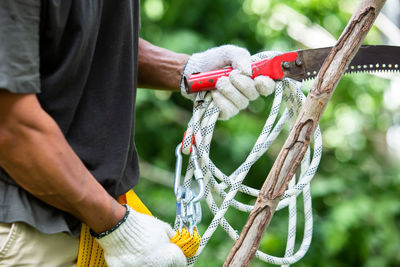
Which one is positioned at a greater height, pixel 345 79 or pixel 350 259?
pixel 345 79

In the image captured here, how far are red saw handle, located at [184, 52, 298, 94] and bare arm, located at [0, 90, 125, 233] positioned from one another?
44cm

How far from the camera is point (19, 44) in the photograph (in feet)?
3.29

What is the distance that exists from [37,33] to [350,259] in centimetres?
293

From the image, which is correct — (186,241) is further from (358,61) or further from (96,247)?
(358,61)

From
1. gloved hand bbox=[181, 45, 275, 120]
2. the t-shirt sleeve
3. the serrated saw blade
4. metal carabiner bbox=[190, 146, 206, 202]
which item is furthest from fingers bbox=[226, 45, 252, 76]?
the t-shirt sleeve

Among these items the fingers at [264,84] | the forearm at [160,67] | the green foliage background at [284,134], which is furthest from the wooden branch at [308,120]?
the green foliage background at [284,134]

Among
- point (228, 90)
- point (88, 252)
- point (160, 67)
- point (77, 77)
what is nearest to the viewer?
point (77, 77)

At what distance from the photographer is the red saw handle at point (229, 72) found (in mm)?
1476

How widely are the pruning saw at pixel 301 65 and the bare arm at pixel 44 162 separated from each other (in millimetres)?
458

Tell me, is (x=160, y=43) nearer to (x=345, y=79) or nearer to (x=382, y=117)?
(x=345, y=79)

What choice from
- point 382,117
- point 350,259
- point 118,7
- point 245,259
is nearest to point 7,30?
point 118,7

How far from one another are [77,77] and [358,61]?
0.78 meters

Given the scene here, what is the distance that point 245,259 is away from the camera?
3.95ft

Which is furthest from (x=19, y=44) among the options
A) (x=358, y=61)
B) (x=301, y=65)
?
(x=358, y=61)
